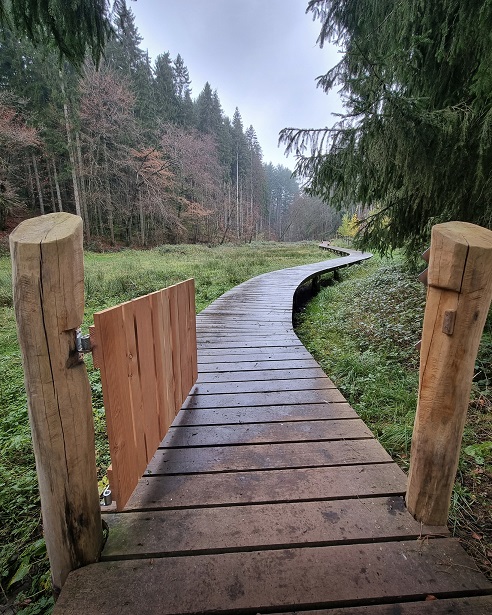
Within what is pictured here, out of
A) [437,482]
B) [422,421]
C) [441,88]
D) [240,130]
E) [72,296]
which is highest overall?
[240,130]

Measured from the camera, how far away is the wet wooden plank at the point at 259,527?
1323 millimetres

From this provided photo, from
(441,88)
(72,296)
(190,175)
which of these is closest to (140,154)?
(190,175)

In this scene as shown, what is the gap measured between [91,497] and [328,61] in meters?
6.20

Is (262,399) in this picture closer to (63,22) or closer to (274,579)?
(274,579)

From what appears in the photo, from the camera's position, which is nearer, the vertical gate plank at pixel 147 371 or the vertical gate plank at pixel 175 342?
the vertical gate plank at pixel 147 371

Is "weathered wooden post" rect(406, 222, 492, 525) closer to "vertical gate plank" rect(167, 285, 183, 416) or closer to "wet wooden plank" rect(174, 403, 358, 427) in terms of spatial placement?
"wet wooden plank" rect(174, 403, 358, 427)

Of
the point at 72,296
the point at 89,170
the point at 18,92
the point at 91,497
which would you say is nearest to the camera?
the point at 72,296

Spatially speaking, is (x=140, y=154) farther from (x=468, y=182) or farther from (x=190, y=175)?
(x=468, y=182)

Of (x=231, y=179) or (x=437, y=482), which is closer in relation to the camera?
(x=437, y=482)

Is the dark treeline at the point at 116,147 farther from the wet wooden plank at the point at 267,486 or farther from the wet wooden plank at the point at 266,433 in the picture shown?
the wet wooden plank at the point at 267,486

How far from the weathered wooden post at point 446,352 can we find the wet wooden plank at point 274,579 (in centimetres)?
24

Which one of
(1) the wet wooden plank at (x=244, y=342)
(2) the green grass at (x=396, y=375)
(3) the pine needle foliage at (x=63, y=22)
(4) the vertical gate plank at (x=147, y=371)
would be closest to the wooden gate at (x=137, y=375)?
(4) the vertical gate plank at (x=147, y=371)

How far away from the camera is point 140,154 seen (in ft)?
74.7

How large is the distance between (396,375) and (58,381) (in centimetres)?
344
